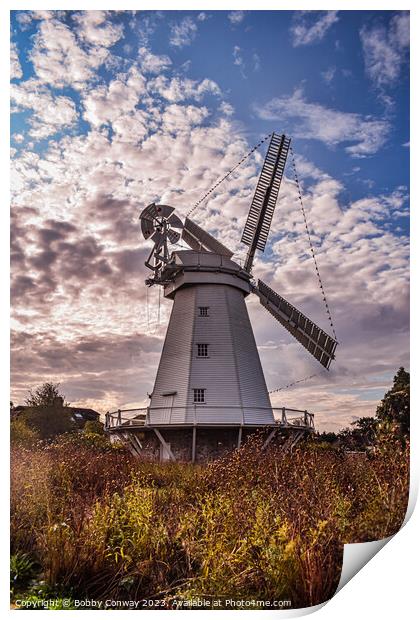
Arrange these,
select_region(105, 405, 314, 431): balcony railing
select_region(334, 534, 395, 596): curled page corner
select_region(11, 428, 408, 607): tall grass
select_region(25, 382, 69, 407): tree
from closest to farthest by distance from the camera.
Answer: select_region(11, 428, 408, 607): tall grass → select_region(334, 534, 395, 596): curled page corner → select_region(25, 382, 69, 407): tree → select_region(105, 405, 314, 431): balcony railing

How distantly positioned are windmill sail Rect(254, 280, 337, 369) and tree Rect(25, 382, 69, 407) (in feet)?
23.2

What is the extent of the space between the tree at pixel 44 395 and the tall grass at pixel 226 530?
1494 mm

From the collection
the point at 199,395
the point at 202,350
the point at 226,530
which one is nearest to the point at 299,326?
the point at 202,350

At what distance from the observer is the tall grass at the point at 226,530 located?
556 cm

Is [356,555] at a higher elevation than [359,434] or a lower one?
lower

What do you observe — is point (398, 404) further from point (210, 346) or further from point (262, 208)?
point (262, 208)

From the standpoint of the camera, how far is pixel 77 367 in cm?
966

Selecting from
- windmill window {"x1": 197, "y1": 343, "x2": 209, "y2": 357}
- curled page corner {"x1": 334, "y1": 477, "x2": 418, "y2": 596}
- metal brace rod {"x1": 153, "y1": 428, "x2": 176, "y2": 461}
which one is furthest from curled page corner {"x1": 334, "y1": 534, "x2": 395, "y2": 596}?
windmill window {"x1": 197, "y1": 343, "x2": 209, "y2": 357}

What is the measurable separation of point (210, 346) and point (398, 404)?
7.91m

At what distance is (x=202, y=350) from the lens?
15.1 metres

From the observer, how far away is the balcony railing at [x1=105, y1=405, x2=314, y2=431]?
14.0 metres

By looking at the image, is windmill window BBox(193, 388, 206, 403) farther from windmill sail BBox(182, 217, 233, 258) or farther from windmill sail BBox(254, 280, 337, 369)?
windmill sail BBox(182, 217, 233, 258)

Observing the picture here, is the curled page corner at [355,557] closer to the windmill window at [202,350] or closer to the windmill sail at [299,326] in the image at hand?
the windmill sail at [299,326]

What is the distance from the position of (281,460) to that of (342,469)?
2.68 ft
